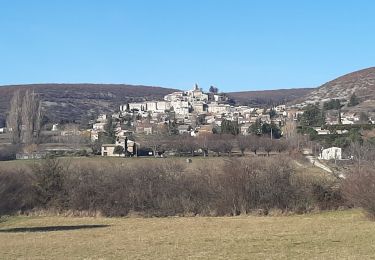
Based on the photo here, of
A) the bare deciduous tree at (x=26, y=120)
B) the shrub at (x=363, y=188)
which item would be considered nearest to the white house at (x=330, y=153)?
the bare deciduous tree at (x=26, y=120)

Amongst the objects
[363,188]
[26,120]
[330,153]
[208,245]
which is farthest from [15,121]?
[208,245]

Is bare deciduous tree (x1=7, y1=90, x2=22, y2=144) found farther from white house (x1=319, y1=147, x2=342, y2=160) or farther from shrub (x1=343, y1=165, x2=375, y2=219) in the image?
shrub (x1=343, y1=165, x2=375, y2=219)

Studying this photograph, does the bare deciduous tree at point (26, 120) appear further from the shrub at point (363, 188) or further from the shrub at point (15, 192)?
the shrub at point (363, 188)

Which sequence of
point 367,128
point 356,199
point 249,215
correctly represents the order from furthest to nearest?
point 367,128, point 249,215, point 356,199

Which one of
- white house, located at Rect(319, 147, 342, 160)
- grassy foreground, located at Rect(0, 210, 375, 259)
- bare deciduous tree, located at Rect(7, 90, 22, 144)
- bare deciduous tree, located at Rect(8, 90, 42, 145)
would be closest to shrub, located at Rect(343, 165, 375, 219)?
grassy foreground, located at Rect(0, 210, 375, 259)

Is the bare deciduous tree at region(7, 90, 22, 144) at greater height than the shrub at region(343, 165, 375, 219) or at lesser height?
greater

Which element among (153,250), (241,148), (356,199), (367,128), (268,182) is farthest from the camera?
(367,128)

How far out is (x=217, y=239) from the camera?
18.2 meters

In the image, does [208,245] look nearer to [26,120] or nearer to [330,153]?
[330,153]

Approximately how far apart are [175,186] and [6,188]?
9.73m

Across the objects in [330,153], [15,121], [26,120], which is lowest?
[330,153]

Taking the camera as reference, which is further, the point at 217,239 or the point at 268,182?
the point at 268,182

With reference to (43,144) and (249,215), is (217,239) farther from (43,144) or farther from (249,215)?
(43,144)

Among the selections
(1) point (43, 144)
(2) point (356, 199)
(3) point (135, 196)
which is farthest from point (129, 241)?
(1) point (43, 144)
